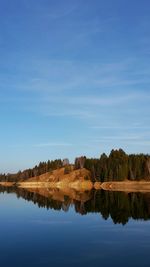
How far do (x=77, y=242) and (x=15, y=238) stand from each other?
9.33 meters

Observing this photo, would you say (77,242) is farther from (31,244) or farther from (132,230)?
(132,230)

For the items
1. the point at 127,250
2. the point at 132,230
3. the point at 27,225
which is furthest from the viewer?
the point at 27,225

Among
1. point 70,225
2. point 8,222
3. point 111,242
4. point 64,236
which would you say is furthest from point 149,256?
point 8,222

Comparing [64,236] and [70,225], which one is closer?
[64,236]

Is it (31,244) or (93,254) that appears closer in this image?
(93,254)

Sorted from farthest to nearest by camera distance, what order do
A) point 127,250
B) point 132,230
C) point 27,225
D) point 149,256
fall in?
1. point 27,225
2. point 132,230
3. point 127,250
4. point 149,256

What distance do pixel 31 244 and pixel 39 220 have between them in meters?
28.4

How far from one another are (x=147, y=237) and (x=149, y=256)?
44.7ft

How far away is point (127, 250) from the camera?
167 ft

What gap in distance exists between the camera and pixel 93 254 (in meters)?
48.4

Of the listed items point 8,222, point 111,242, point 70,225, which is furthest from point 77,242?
point 8,222

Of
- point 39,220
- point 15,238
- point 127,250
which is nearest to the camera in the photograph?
point 127,250

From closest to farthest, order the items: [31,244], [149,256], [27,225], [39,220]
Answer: [149,256], [31,244], [27,225], [39,220]

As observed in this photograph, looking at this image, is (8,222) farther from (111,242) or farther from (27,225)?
(111,242)
